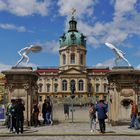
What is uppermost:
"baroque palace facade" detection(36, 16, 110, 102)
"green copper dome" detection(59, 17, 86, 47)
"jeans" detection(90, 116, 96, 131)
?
"green copper dome" detection(59, 17, 86, 47)

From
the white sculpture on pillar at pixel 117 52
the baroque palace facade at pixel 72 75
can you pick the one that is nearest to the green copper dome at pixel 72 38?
the baroque palace facade at pixel 72 75

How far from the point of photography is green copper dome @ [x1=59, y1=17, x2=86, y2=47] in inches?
4281

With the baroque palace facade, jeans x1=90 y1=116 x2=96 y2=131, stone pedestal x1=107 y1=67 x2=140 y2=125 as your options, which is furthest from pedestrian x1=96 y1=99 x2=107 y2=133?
the baroque palace facade

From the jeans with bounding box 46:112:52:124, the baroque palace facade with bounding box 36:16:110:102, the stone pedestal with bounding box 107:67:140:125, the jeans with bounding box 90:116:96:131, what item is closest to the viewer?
the jeans with bounding box 90:116:96:131

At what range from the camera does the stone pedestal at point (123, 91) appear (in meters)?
22.1

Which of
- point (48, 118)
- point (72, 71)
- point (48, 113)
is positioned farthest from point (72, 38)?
point (48, 113)

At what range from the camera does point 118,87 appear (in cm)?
2219

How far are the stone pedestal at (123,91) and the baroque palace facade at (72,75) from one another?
8264cm

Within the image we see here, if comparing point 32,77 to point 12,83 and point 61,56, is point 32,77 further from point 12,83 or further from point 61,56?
point 61,56

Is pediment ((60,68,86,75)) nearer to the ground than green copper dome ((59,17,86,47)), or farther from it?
nearer to the ground

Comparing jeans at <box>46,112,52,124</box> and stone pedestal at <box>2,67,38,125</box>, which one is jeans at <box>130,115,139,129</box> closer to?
jeans at <box>46,112,52,124</box>

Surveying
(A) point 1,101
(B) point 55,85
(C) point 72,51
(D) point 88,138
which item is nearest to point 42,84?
(B) point 55,85

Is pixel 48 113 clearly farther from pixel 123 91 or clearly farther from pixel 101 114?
pixel 101 114

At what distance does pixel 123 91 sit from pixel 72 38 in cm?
8729
